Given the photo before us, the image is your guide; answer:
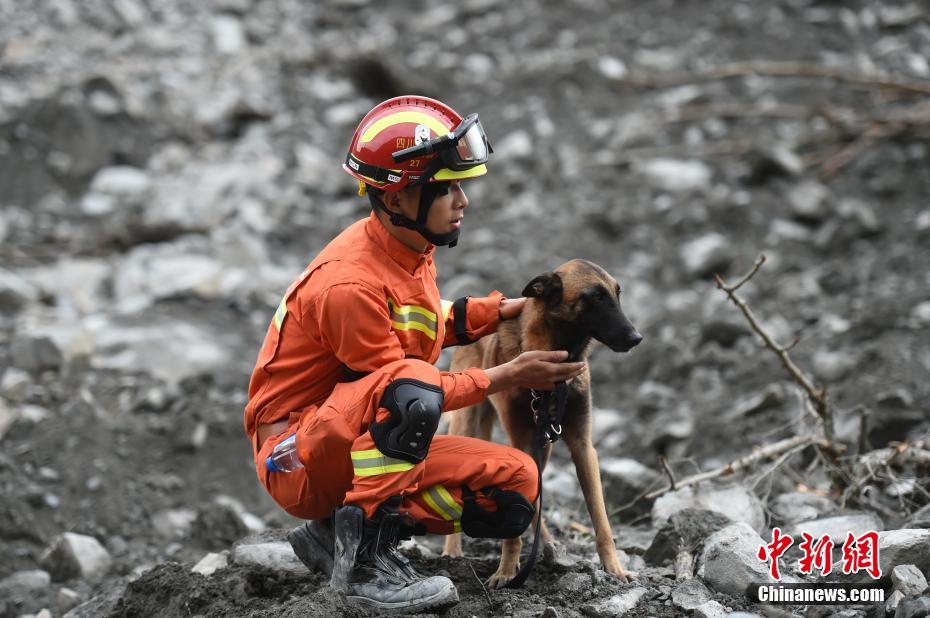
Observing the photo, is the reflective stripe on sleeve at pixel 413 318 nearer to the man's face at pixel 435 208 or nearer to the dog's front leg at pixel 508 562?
the man's face at pixel 435 208

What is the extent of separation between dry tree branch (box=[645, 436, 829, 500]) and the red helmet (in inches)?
82.9

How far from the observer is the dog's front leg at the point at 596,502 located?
4.12 m

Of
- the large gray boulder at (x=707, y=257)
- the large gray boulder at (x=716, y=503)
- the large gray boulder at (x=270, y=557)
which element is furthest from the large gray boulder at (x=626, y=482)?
the large gray boulder at (x=707, y=257)

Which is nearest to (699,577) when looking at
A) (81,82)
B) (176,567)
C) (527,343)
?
(527,343)

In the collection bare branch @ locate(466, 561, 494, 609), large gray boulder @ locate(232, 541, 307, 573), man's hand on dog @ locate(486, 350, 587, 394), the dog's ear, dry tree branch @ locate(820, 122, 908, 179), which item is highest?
dry tree branch @ locate(820, 122, 908, 179)

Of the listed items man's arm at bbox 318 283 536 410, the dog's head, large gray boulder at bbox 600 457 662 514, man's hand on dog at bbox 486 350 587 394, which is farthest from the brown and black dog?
large gray boulder at bbox 600 457 662 514

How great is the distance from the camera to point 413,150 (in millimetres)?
3648

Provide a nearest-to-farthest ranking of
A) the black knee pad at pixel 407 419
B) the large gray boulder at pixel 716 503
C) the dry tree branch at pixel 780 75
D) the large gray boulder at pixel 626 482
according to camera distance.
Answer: the black knee pad at pixel 407 419, the large gray boulder at pixel 716 503, the large gray boulder at pixel 626 482, the dry tree branch at pixel 780 75

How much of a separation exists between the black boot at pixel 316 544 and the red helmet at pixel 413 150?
4.27 feet

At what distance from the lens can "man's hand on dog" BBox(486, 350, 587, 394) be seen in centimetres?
372

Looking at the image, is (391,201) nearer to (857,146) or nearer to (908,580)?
(908,580)

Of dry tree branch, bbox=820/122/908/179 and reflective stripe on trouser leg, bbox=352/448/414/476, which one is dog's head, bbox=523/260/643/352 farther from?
dry tree branch, bbox=820/122/908/179

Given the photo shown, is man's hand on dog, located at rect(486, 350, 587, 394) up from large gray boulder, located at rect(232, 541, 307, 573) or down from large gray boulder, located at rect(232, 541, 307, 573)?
up

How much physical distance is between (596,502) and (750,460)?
1.33 metres
